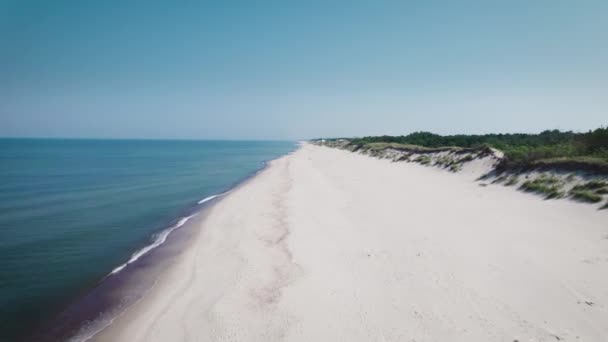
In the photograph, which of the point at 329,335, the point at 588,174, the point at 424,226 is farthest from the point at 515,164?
the point at 329,335

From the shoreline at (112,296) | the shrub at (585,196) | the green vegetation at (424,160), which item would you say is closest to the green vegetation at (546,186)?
the shrub at (585,196)

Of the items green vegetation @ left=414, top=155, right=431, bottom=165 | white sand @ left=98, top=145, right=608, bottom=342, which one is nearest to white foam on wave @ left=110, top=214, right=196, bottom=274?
white sand @ left=98, top=145, right=608, bottom=342

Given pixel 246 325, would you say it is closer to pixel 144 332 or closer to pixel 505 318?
pixel 144 332

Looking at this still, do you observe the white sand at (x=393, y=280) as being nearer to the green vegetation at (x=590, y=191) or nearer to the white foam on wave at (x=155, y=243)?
the green vegetation at (x=590, y=191)

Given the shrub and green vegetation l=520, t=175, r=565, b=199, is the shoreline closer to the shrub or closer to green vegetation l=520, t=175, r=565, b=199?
the shrub

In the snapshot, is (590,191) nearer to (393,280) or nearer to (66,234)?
(393,280)
